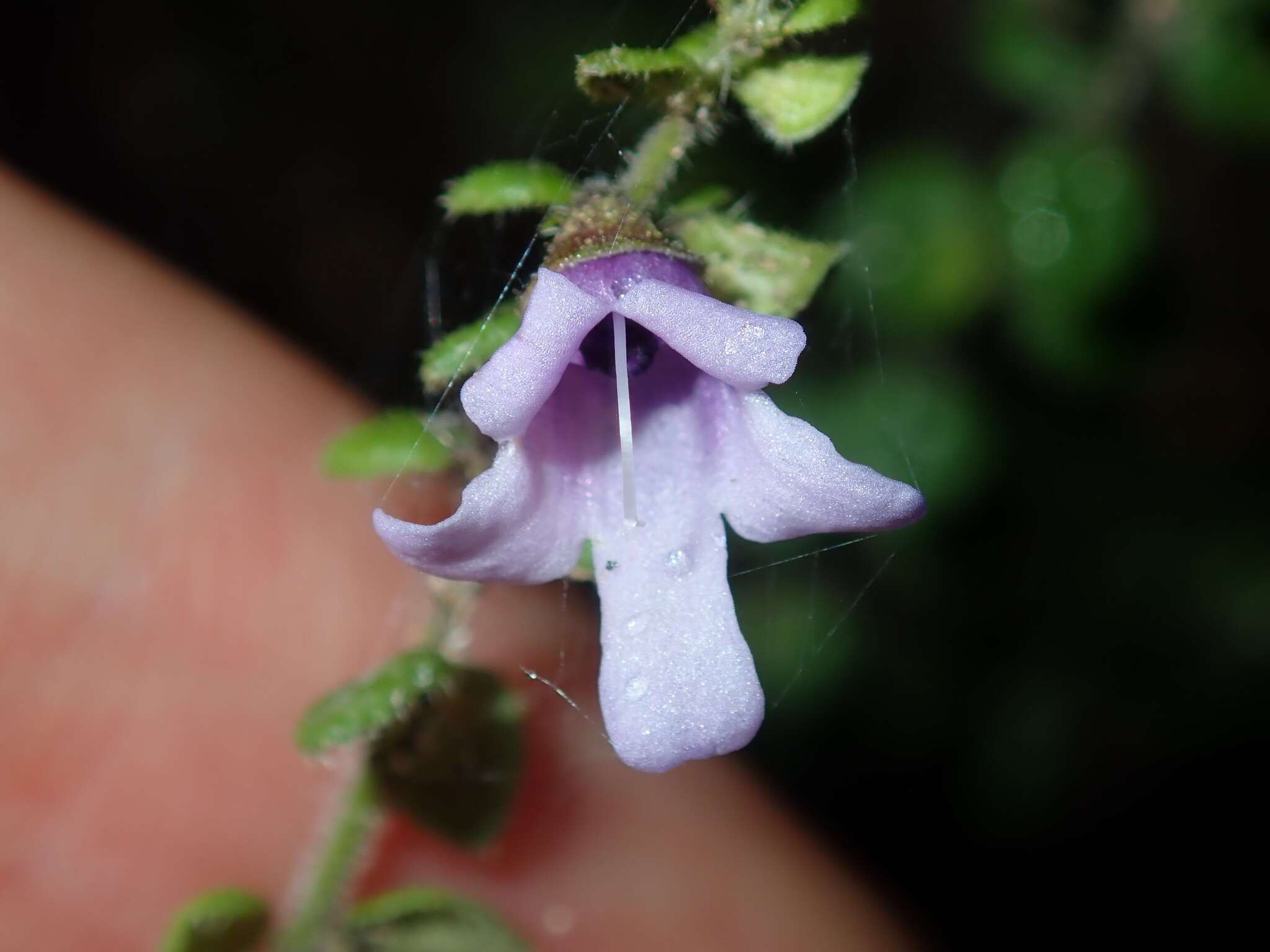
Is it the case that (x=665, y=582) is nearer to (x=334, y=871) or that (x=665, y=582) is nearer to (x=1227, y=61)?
(x=334, y=871)

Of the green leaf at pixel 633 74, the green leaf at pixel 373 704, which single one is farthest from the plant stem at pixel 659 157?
the green leaf at pixel 373 704

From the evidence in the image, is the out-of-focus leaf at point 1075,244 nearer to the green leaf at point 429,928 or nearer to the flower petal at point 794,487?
the flower petal at point 794,487

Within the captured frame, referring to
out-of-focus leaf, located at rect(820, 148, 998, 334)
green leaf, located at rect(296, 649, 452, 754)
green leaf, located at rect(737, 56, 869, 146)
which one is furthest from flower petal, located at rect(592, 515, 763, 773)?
out-of-focus leaf, located at rect(820, 148, 998, 334)

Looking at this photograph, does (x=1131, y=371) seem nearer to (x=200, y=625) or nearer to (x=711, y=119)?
(x=711, y=119)

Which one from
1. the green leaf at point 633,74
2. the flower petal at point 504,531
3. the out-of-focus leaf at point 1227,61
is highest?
the out-of-focus leaf at point 1227,61

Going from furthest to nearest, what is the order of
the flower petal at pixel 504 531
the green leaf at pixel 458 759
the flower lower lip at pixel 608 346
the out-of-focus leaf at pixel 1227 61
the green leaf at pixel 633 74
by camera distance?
the out-of-focus leaf at pixel 1227 61 < the green leaf at pixel 458 759 < the flower lower lip at pixel 608 346 < the green leaf at pixel 633 74 < the flower petal at pixel 504 531

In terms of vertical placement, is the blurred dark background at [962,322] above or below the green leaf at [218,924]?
above

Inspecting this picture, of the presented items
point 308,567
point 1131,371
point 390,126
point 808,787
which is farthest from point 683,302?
point 390,126
